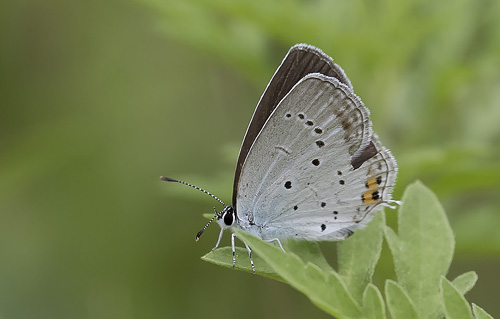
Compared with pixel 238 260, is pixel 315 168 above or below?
above

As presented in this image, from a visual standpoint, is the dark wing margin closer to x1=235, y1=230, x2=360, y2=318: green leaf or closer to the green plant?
the green plant

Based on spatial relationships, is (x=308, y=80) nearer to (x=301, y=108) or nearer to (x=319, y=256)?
(x=301, y=108)

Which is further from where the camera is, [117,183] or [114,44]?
[114,44]

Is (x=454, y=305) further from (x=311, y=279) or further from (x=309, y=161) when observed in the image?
(x=309, y=161)

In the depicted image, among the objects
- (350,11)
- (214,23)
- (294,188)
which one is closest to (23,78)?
(214,23)

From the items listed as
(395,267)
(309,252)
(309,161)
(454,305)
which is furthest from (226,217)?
(454,305)

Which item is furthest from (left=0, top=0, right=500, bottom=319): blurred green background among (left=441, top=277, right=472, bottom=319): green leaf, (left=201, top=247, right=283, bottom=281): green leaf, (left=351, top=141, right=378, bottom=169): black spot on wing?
(left=441, top=277, right=472, bottom=319): green leaf
